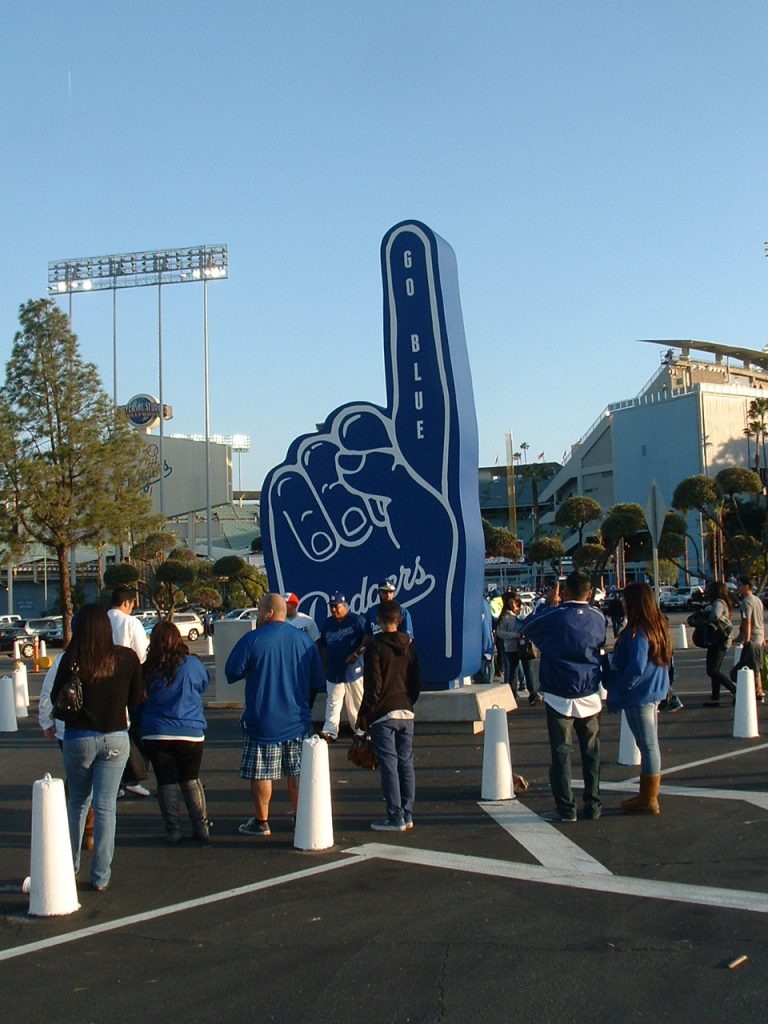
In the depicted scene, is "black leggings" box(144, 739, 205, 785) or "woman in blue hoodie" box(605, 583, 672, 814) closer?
"black leggings" box(144, 739, 205, 785)

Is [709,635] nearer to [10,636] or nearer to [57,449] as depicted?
[57,449]

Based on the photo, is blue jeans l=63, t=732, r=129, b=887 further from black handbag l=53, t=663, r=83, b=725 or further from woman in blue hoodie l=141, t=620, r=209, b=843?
woman in blue hoodie l=141, t=620, r=209, b=843

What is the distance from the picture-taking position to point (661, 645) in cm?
831

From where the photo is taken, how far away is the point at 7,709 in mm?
14844

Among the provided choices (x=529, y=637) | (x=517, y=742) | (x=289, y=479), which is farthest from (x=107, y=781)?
(x=289, y=479)

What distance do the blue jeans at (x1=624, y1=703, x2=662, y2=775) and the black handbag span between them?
4.08m

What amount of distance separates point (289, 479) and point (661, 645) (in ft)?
24.3

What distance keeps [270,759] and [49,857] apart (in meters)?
1.98

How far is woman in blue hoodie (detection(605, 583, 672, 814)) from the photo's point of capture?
8.16m

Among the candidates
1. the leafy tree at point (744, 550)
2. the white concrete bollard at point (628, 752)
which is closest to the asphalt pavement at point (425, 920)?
the white concrete bollard at point (628, 752)

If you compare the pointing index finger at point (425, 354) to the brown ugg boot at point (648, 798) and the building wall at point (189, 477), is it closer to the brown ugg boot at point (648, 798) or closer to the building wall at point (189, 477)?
the brown ugg boot at point (648, 798)

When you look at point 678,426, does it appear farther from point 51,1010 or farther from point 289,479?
point 51,1010

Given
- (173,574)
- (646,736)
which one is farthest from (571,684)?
(173,574)

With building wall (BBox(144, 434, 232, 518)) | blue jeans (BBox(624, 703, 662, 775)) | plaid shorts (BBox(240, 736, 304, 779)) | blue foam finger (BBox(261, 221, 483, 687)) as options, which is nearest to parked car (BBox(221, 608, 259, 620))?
building wall (BBox(144, 434, 232, 518))
